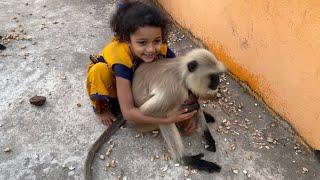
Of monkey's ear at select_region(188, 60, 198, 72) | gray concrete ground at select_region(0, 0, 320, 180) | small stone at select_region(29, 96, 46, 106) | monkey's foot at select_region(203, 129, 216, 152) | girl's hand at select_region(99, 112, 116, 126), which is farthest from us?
small stone at select_region(29, 96, 46, 106)

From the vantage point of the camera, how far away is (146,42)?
9.07 ft

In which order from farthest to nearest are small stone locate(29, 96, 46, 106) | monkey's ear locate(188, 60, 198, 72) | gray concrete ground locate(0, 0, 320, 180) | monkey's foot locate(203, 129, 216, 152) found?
small stone locate(29, 96, 46, 106) < monkey's foot locate(203, 129, 216, 152) < gray concrete ground locate(0, 0, 320, 180) < monkey's ear locate(188, 60, 198, 72)

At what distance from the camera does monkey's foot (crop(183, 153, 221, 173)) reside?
9.39ft

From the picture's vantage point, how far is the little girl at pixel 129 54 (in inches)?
107

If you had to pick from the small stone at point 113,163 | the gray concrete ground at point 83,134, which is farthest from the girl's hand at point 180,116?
the small stone at point 113,163

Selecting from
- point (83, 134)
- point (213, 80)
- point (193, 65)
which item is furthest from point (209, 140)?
point (83, 134)

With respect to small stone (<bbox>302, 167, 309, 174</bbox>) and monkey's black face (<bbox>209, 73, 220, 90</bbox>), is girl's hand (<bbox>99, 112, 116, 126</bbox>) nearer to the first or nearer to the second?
monkey's black face (<bbox>209, 73, 220, 90</bbox>)

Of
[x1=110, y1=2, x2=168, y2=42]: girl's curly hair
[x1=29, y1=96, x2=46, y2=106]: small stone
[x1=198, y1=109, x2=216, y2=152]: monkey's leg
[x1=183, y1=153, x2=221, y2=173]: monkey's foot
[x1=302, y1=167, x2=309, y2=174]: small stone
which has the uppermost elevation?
[x1=110, y1=2, x2=168, y2=42]: girl's curly hair

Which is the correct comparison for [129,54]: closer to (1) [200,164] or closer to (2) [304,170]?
(1) [200,164]

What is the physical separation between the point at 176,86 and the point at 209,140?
55cm

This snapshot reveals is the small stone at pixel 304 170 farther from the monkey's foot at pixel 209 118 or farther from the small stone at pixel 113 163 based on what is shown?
the small stone at pixel 113 163

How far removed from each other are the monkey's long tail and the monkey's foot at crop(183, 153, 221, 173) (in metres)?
0.57

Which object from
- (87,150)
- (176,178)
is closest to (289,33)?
(176,178)

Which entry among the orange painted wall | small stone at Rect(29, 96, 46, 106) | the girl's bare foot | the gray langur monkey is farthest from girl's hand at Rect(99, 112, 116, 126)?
the orange painted wall
